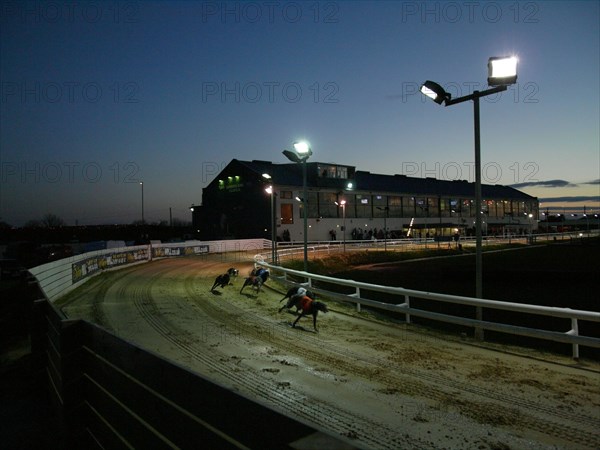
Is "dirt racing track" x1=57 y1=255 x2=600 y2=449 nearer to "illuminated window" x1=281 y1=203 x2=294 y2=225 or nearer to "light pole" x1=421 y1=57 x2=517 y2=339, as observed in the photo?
"light pole" x1=421 y1=57 x2=517 y2=339

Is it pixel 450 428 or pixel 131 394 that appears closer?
pixel 131 394

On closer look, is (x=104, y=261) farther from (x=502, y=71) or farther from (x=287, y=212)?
(x=287, y=212)

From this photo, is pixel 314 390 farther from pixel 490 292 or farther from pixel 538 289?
pixel 538 289

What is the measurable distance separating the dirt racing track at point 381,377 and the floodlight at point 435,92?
18.7ft

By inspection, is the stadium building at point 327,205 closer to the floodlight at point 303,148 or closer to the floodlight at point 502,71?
the floodlight at point 303,148

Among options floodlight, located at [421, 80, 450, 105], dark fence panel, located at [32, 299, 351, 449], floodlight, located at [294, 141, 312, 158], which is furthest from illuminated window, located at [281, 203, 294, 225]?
dark fence panel, located at [32, 299, 351, 449]

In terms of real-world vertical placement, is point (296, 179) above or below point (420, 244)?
above

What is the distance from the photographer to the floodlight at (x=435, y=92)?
419 inches

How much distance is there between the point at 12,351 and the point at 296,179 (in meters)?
49.5

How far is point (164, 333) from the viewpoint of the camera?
10.3m

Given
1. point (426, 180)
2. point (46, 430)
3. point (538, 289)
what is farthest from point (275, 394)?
point (426, 180)

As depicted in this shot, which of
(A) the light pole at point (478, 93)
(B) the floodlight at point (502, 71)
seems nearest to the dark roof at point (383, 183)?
(A) the light pole at point (478, 93)

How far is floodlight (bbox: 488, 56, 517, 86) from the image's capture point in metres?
9.48

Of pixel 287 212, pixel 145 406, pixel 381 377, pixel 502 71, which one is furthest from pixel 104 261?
pixel 287 212
